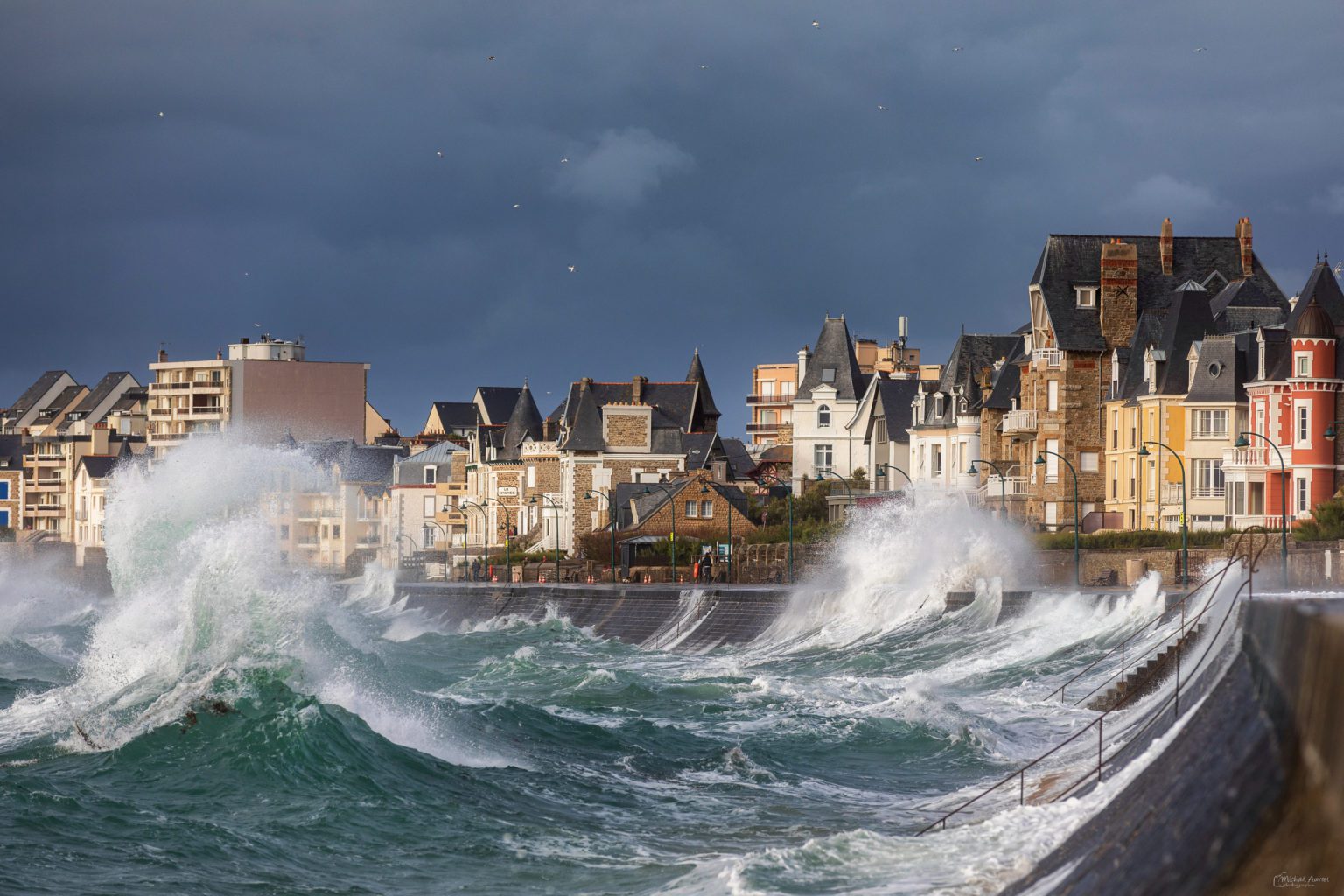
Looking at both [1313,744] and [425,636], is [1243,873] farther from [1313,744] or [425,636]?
[425,636]

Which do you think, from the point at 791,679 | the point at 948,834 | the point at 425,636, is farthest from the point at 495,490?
the point at 948,834

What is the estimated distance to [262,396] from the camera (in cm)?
15488

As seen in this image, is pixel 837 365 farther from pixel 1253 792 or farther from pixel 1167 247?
pixel 1253 792

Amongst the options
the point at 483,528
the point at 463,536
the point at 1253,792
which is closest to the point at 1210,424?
the point at 1253,792

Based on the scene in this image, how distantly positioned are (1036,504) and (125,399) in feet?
384

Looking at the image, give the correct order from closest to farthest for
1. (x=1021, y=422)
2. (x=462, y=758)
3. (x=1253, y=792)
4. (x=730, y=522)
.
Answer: (x=1253, y=792), (x=462, y=758), (x=1021, y=422), (x=730, y=522)

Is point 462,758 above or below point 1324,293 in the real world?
below

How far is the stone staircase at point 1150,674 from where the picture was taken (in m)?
30.5

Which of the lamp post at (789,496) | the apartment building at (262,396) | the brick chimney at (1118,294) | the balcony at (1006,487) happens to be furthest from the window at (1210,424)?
the apartment building at (262,396)

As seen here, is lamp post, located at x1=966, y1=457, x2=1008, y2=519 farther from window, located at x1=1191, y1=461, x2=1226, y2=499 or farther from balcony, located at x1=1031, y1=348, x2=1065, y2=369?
window, located at x1=1191, y1=461, x2=1226, y2=499

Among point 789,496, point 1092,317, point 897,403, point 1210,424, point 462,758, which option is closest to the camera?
point 462,758

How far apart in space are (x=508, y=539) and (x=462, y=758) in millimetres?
64363

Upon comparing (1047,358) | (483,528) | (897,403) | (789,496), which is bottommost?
(483,528)

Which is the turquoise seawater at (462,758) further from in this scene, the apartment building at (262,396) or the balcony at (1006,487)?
the apartment building at (262,396)
